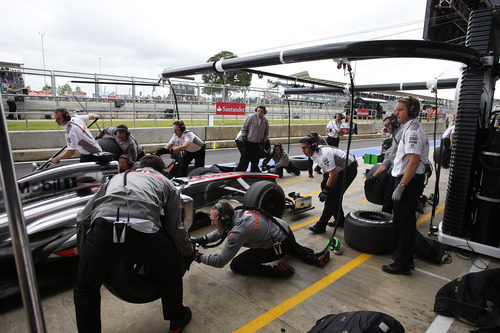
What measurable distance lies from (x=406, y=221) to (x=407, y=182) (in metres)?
0.46

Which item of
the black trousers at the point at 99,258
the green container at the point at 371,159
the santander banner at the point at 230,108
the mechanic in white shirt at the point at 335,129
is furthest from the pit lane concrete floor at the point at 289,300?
the santander banner at the point at 230,108

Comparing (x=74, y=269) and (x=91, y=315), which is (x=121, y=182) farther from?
(x=74, y=269)

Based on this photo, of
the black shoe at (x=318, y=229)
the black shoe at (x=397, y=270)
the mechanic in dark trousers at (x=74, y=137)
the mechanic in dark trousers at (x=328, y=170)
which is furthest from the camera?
the mechanic in dark trousers at (x=74, y=137)

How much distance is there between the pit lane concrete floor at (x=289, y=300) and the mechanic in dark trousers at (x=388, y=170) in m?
1.21

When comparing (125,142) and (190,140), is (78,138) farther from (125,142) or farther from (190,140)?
(190,140)

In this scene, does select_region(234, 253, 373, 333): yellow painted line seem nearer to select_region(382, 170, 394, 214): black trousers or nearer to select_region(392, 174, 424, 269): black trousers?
select_region(392, 174, 424, 269): black trousers

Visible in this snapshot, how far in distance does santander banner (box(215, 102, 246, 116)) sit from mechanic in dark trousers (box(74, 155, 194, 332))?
13367 millimetres

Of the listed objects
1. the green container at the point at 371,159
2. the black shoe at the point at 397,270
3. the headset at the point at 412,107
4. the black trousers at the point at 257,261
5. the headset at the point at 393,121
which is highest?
the headset at the point at 412,107

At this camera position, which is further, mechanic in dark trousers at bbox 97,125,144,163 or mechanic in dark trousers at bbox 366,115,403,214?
mechanic in dark trousers at bbox 97,125,144,163

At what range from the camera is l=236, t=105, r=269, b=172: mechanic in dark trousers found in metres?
7.21

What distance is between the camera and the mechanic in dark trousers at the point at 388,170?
5006mm

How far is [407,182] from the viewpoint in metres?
3.41

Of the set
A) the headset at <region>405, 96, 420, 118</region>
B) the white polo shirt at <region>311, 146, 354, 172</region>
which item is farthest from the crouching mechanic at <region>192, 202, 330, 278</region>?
the headset at <region>405, 96, 420, 118</region>

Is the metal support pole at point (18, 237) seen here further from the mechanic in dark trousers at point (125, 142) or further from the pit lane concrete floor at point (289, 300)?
the mechanic in dark trousers at point (125, 142)
